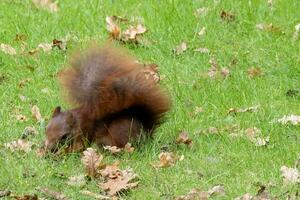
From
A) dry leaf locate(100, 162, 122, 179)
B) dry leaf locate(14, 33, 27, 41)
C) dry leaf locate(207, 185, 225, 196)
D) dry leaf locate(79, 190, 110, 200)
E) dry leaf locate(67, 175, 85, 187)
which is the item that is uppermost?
dry leaf locate(207, 185, 225, 196)

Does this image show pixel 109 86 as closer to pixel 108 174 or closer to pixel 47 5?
pixel 108 174

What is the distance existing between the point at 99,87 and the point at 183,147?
0.67 meters

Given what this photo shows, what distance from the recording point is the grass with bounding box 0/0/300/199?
4.73m

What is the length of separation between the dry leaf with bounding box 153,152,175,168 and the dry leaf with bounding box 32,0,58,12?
3066 millimetres

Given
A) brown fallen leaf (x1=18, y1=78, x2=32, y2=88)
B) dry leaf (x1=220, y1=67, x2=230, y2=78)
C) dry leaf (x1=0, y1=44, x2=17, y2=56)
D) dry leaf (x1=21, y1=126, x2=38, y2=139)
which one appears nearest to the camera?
dry leaf (x1=21, y1=126, x2=38, y2=139)

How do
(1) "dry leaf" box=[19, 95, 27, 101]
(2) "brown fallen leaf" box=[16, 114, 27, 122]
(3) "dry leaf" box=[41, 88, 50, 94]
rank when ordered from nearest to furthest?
(2) "brown fallen leaf" box=[16, 114, 27, 122] < (1) "dry leaf" box=[19, 95, 27, 101] < (3) "dry leaf" box=[41, 88, 50, 94]

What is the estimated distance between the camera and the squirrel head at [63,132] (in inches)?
195

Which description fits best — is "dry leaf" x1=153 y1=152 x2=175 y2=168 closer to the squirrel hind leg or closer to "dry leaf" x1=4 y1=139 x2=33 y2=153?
the squirrel hind leg

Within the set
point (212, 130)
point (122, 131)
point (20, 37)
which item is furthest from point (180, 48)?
point (122, 131)

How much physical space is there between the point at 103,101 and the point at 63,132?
11.2 inches

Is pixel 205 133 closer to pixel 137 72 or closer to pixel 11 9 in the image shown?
pixel 137 72

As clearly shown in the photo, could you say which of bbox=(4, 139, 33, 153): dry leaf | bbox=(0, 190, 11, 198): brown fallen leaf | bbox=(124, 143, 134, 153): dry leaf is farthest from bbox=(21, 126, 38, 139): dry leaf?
bbox=(0, 190, 11, 198): brown fallen leaf

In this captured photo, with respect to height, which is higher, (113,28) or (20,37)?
(113,28)

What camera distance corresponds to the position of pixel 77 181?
466cm
